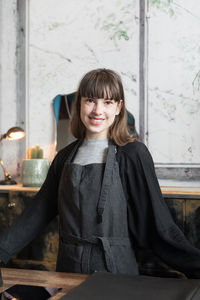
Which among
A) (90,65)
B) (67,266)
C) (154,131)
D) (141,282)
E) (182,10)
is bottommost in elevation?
(67,266)

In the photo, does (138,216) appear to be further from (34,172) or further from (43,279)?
(34,172)

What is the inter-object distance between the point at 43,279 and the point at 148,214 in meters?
0.56

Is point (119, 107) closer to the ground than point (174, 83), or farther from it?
closer to the ground

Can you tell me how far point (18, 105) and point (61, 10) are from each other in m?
0.88

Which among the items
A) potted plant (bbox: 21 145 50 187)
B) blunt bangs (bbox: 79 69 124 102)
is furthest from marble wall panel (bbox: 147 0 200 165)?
blunt bangs (bbox: 79 69 124 102)

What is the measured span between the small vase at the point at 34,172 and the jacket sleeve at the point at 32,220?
113 centimetres

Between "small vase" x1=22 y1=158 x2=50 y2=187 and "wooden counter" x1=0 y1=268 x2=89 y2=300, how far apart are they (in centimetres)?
162

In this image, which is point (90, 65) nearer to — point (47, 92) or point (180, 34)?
point (47, 92)

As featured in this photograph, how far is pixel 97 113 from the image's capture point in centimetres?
165

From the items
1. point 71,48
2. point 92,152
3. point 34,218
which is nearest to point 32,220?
point 34,218

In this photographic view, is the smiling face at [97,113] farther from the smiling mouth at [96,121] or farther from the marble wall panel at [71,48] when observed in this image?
the marble wall panel at [71,48]

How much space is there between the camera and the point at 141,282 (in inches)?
43.8

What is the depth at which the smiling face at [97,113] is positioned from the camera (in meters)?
1.66

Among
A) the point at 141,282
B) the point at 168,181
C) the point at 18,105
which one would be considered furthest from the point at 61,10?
the point at 141,282
